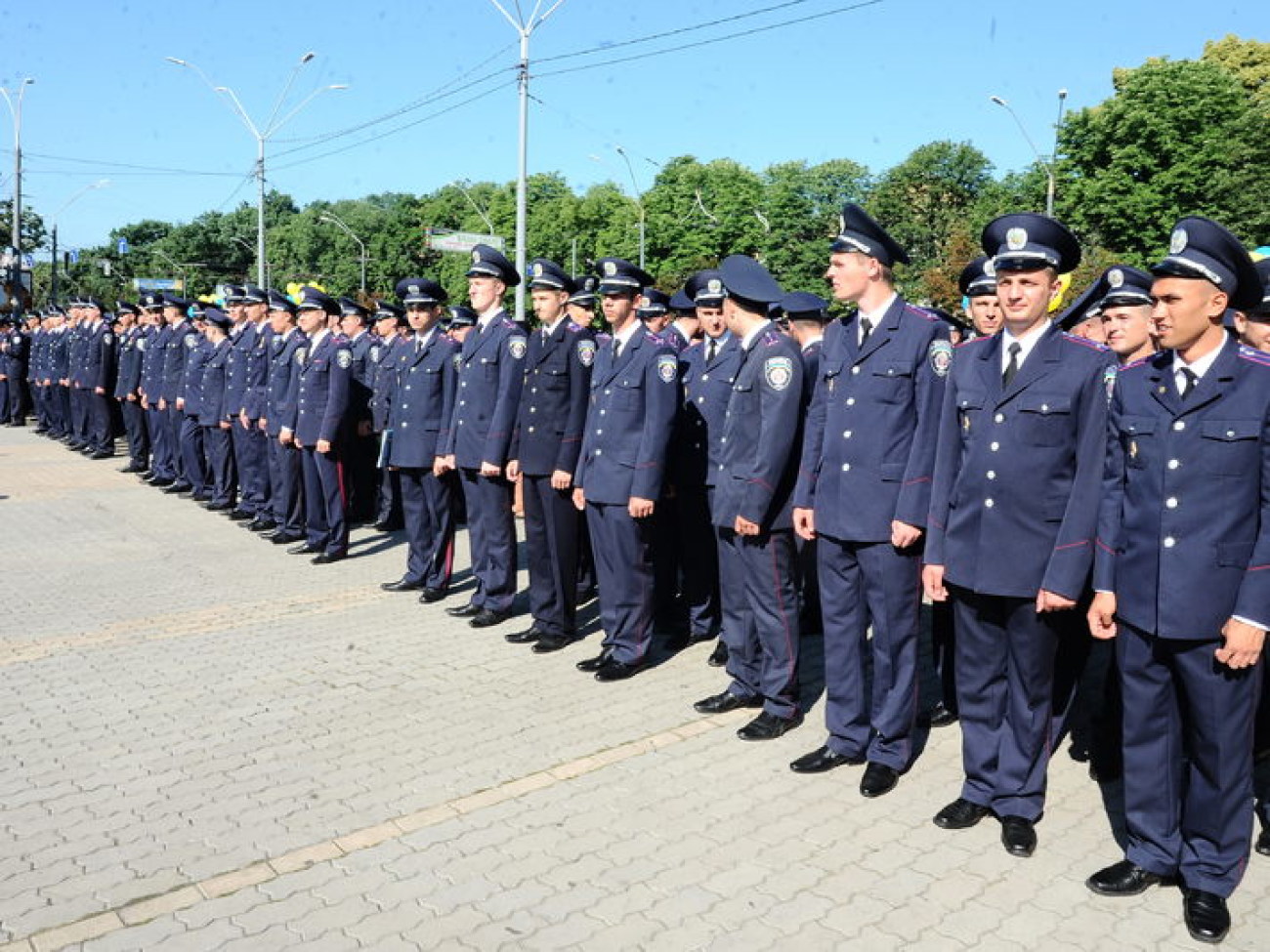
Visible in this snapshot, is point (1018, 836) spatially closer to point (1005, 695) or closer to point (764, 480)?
point (1005, 695)

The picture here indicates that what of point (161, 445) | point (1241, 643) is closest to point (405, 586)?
point (1241, 643)

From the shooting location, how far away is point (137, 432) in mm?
13844

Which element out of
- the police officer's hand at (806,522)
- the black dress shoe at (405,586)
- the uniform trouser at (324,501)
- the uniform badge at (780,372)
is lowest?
the black dress shoe at (405,586)

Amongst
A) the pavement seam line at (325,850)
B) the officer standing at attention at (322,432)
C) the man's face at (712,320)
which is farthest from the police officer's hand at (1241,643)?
the officer standing at attention at (322,432)

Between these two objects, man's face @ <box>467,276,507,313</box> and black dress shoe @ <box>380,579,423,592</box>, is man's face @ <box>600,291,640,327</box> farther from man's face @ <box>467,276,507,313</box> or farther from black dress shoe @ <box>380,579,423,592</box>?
black dress shoe @ <box>380,579,423,592</box>

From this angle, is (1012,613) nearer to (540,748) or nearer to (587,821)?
(587,821)

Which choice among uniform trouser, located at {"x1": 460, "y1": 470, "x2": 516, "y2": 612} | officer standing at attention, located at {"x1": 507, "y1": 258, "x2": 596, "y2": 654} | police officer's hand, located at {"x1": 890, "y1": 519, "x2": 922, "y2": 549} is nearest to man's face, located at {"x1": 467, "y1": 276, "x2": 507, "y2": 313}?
officer standing at attention, located at {"x1": 507, "y1": 258, "x2": 596, "y2": 654}

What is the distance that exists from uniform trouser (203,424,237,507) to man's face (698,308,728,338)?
6072 mm

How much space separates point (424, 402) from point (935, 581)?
4.64 meters

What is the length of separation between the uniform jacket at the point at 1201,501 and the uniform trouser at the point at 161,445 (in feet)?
37.6

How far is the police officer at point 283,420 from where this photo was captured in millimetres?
9086

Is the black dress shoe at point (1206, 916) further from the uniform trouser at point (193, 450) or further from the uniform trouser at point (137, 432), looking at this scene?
the uniform trouser at point (137, 432)

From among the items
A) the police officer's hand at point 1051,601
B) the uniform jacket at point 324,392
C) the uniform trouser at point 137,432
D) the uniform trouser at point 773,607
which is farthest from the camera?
the uniform trouser at point 137,432

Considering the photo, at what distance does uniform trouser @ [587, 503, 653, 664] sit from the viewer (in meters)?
5.93
